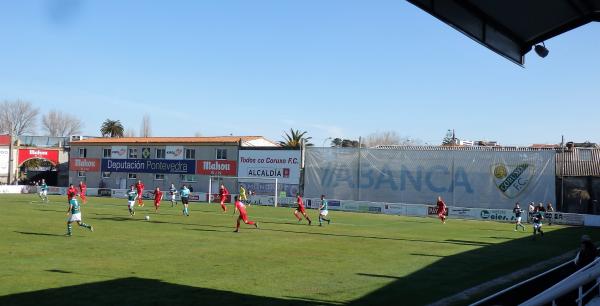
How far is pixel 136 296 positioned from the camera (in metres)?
11.3

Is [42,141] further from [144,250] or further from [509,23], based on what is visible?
[509,23]

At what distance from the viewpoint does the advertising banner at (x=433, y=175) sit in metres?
48.8

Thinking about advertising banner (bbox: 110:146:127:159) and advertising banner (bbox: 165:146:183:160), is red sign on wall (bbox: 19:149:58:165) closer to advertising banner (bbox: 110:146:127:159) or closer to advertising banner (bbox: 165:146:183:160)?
advertising banner (bbox: 110:146:127:159)

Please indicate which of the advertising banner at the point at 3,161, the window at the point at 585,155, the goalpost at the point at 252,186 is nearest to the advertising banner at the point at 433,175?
the goalpost at the point at 252,186

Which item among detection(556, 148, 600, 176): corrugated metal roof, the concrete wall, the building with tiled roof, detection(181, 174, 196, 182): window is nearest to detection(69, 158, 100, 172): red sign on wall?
the building with tiled roof

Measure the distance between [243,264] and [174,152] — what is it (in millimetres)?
54220

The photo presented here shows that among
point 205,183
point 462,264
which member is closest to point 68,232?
point 462,264

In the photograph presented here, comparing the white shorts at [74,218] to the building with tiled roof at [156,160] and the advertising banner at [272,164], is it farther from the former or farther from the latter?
the building with tiled roof at [156,160]

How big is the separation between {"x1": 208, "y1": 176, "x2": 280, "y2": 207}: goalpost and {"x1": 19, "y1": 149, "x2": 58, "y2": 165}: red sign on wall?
28.3 m

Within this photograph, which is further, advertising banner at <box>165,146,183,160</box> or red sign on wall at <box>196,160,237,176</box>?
advertising banner at <box>165,146,183,160</box>

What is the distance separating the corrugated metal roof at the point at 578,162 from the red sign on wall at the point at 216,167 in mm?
34000

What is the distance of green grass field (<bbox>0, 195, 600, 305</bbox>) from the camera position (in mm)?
11711

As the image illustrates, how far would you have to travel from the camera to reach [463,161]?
52.0 m

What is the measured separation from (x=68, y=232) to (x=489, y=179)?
126 feet
